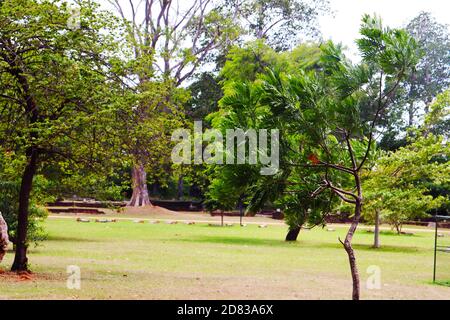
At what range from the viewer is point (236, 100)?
387 inches

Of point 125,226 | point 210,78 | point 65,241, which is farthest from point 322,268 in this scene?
point 210,78

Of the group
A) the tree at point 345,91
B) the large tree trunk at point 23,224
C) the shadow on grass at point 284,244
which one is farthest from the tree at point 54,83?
the shadow on grass at point 284,244

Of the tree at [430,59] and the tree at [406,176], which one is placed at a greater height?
the tree at [430,59]

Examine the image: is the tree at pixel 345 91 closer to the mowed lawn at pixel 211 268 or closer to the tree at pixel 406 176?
the mowed lawn at pixel 211 268

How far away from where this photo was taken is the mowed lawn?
456 inches

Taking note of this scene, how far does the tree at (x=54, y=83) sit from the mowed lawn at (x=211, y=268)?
256 cm

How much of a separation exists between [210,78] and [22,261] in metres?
37.7

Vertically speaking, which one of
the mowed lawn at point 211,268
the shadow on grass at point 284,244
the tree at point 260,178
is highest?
the tree at point 260,178

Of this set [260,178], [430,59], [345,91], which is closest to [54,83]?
[260,178]

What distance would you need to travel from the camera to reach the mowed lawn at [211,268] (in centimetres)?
1158

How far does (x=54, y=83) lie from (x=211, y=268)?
5907mm

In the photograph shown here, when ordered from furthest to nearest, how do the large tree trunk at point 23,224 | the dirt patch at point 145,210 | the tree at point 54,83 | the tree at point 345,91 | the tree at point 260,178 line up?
1. the dirt patch at point 145,210
2. the large tree trunk at point 23,224
3. the tree at point 54,83
4. the tree at point 260,178
5. the tree at point 345,91

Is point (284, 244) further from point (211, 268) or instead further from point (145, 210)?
point (145, 210)
